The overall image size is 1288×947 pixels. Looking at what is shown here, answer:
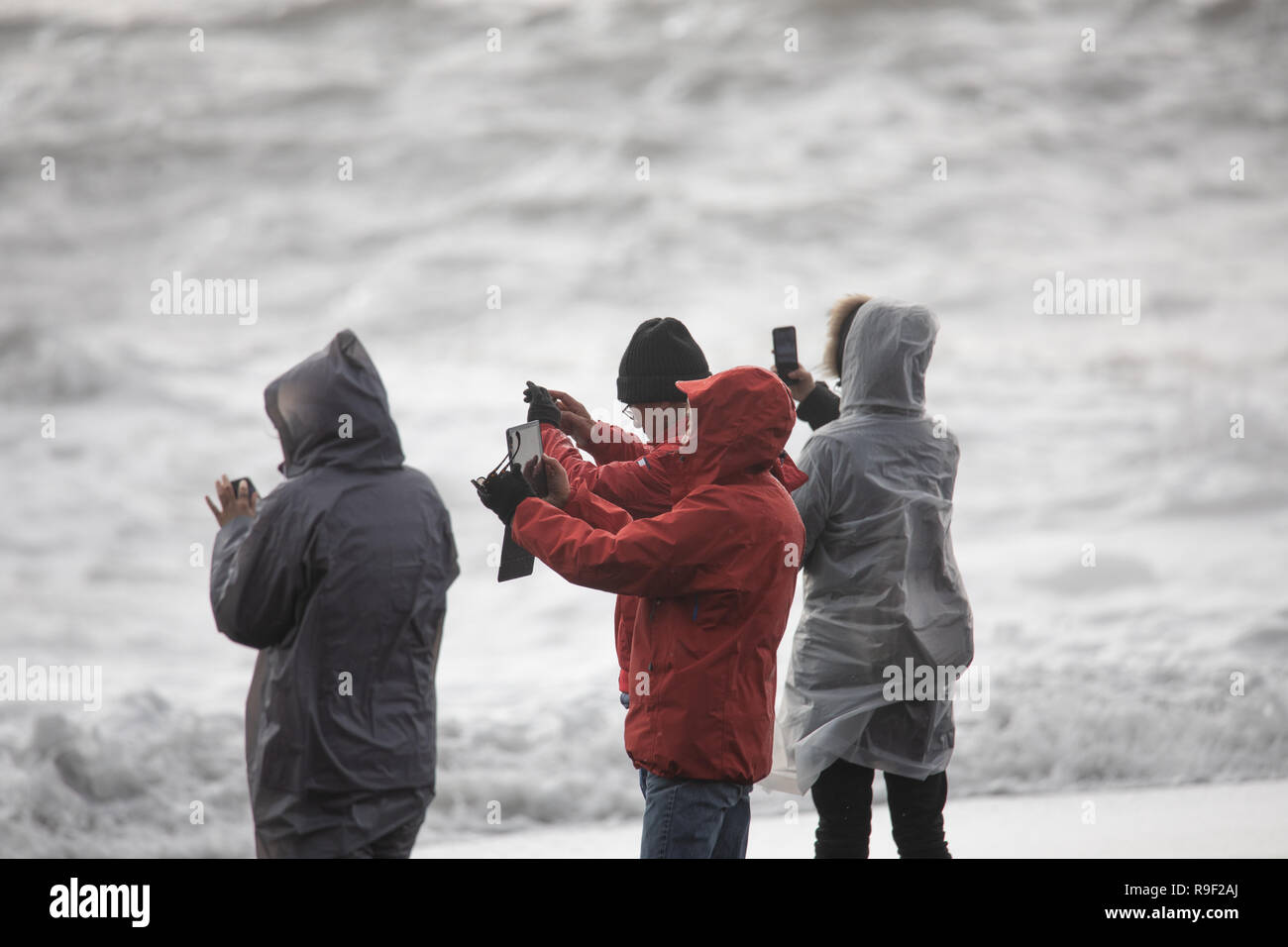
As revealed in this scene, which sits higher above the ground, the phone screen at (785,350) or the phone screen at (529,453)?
the phone screen at (785,350)

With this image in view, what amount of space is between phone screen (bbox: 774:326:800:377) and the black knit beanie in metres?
0.44

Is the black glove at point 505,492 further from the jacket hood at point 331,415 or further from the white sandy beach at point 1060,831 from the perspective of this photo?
the white sandy beach at point 1060,831

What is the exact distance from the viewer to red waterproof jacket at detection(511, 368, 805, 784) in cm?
267

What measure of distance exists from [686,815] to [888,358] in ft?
4.41

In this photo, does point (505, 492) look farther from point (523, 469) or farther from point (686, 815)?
point (686, 815)

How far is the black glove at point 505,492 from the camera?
2.74 m

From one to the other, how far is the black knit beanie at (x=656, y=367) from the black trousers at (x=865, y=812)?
1.01 meters

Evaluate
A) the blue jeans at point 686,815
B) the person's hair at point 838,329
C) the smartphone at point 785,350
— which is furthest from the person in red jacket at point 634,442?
the person's hair at point 838,329

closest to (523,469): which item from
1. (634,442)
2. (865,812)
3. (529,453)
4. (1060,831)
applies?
(529,453)

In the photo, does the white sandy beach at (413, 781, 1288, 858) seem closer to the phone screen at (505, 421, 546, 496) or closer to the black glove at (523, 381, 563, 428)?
the black glove at (523, 381, 563, 428)

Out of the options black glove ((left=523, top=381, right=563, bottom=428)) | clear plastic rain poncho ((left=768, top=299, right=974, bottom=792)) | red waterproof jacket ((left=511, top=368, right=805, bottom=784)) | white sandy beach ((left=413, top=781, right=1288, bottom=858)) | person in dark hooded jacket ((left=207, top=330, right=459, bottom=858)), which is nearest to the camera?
person in dark hooded jacket ((left=207, top=330, right=459, bottom=858))

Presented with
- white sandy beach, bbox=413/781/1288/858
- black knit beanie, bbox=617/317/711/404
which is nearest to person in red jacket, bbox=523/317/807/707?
black knit beanie, bbox=617/317/711/404
